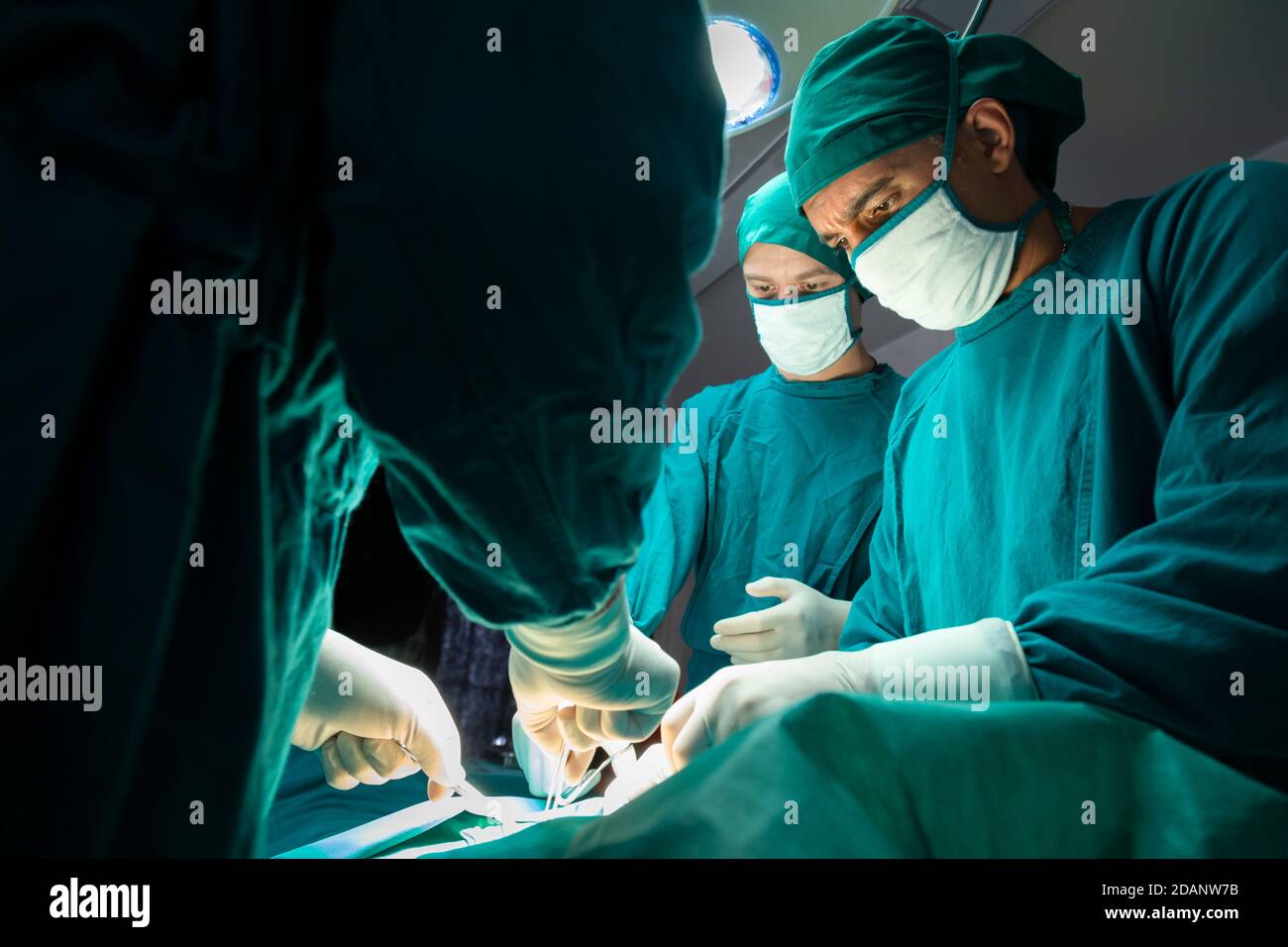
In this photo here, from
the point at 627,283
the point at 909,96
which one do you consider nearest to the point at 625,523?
the point at 627,283

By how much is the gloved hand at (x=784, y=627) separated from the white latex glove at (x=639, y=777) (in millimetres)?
551

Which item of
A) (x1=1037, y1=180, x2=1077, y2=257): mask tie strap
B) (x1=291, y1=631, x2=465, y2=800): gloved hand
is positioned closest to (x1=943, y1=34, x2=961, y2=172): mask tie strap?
(x1=1037, y1=180, x2=1077, y2=257): mask tie strap

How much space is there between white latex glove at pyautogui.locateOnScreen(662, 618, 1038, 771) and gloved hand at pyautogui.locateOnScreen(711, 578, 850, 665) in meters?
0.62

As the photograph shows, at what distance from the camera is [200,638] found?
0.59 meters

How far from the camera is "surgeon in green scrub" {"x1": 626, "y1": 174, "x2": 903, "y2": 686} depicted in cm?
249

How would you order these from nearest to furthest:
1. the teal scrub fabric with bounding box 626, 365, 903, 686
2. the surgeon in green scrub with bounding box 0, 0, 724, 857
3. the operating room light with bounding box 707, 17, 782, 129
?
the surgeon in green scrub with bounding box 0, 0, 724, 857, the operating room light with bounding box 707, 17, 782, 129, the teal scrub fabric with bounding box 626, 365, 903, 686

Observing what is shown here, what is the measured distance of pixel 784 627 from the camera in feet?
6.68

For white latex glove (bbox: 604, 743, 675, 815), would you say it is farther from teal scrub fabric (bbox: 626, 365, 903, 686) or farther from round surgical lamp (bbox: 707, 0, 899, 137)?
round surgical lamp (bbox: 707, 0, 899, 137)

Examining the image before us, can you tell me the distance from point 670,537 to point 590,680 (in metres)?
1.22

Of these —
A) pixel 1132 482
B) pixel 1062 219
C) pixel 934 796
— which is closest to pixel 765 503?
pixel 1062 219

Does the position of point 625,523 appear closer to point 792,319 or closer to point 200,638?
point 200,638

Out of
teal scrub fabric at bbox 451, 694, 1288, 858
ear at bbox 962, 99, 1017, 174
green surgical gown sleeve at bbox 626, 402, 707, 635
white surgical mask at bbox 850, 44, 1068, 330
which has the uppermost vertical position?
ear at bbox 962, 99, 1017, 174
